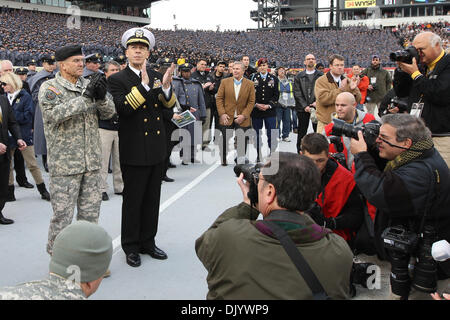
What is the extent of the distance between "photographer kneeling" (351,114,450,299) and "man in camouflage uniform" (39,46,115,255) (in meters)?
2.11

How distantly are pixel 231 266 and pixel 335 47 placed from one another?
175 feet

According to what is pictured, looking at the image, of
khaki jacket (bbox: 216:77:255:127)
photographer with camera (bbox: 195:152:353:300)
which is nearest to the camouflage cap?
photographer with camera (bbox: 195:152:353:300)

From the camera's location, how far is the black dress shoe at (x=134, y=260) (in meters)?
4.01

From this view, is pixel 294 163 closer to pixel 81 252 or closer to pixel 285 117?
pixel 81 252

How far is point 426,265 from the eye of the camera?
8.93ft

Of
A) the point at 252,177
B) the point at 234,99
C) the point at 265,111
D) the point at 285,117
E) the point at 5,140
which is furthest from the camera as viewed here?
the point at 285,117

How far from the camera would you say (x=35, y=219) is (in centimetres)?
537

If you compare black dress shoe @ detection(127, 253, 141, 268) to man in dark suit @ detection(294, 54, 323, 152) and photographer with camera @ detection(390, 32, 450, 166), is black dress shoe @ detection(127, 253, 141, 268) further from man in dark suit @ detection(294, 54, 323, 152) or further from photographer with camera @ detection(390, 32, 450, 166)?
man in dark suit @ detection(294, 54, 323, 152)

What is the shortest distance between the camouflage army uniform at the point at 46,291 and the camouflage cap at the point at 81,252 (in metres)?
0.05

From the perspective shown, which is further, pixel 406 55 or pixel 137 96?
pixel 137 96

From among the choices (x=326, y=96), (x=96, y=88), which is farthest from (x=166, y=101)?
(x=326, y=96)

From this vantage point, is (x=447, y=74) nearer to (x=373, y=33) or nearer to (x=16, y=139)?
(x=16, y=139)

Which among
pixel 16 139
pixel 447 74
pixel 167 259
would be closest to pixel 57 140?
pixel 167 259

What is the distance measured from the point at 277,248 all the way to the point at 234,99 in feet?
20.3
